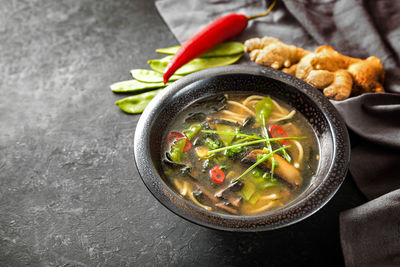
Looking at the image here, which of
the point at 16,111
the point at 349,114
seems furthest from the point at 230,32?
the point at 16,111

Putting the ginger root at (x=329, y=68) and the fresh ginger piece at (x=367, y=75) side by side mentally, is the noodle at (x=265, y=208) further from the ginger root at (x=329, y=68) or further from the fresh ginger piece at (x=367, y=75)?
the fresh ginger piece at (x=367, y=75)

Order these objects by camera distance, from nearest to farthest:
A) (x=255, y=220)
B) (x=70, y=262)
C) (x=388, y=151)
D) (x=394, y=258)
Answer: (x=255, y=220) → (x=394, y=258) → (x=70, y=262) → (x=388, y=151)

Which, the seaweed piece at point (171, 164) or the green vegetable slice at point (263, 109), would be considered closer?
the seaweed piece at point (171, 164)

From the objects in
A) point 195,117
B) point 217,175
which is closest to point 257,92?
point 195,117

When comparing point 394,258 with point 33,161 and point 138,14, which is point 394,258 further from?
point 138,14

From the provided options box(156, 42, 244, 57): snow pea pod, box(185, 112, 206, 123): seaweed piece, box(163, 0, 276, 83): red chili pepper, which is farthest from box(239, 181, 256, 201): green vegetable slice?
box(156, 42, 244, 57): snow pea pod

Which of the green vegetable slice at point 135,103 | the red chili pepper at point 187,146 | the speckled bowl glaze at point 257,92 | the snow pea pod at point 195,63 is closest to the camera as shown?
the speckled bowl glaze at point 257,92

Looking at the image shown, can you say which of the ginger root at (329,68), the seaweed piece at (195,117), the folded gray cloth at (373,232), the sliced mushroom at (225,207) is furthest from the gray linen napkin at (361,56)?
the seaweed piece at (195,117)
